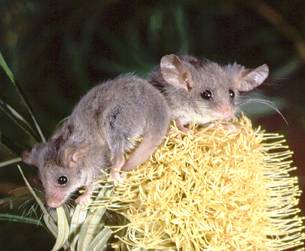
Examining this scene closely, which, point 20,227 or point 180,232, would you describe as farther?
point 20,227

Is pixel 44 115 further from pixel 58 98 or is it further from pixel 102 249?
pixel 102 249

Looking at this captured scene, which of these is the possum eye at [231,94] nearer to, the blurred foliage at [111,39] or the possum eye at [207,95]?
the possum eye at [207,95]

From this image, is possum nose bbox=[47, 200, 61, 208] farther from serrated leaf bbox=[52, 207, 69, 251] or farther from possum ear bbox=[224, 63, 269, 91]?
possum ear bbox=[224, 63, 269, 91]

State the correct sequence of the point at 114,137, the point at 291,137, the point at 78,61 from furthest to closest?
the point at 291,137, the point at 78,61, the point at 114,137

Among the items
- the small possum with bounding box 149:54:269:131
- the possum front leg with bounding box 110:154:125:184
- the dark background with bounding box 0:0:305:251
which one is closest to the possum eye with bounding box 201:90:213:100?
the small possum with bounding box 149:54:269:131

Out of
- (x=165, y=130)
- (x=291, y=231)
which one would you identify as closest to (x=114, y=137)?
(x=165, y=130)

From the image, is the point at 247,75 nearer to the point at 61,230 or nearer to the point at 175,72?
the point at 175,72

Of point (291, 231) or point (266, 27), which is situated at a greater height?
point (266, 27)
